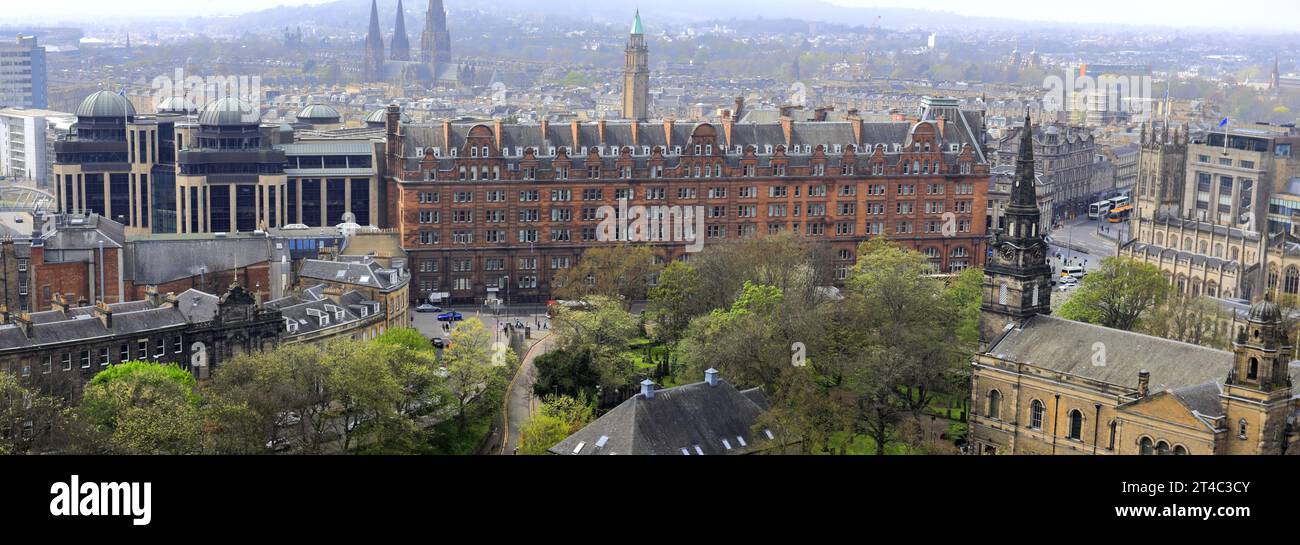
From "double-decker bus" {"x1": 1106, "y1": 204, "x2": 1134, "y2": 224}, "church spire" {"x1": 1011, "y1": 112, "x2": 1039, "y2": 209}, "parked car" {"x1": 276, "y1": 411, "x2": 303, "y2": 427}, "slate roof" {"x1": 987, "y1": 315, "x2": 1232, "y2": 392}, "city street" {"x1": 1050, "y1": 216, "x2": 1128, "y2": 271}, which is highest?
"church spire" {"x1": 1011, "y1": 112, "x2": 1039, "y2": 209}

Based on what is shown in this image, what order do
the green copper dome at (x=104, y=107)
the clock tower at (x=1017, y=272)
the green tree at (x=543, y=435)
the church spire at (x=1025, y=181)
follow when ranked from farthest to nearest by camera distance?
the green copper dome at (x=104, y=107), the church spire at (x=1025, y=181), the clock tower at (x=1017, y=272), the green tree at (x=543, y=435)

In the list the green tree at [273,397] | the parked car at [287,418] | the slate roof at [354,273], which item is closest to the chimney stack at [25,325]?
the green tree at [273,397]

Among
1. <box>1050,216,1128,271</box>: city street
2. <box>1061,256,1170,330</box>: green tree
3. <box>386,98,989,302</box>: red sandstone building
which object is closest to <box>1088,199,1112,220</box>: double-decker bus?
<box>1050,216,1128,271</box>: city street

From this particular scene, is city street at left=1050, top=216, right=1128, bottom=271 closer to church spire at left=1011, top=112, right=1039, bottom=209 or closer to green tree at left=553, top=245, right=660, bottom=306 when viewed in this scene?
green tree at left=553, top=245, right=660, bottom=306

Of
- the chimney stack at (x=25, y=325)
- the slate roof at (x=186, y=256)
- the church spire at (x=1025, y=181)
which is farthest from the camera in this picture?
the slate roof at (x=186, y=256)

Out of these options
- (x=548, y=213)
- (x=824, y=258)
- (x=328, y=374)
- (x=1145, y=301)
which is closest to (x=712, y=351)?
(x=328, y=374)

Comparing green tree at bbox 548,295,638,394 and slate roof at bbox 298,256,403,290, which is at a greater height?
slate roof at bbox 298,256,403,290

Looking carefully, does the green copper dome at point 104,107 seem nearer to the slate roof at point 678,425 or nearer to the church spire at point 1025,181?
the slate roof at point 678,425
